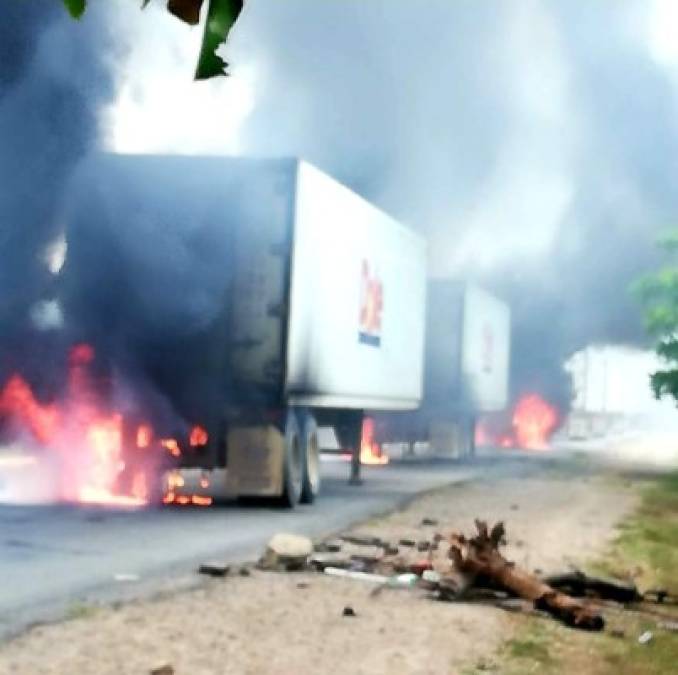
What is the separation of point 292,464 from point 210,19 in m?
15.4

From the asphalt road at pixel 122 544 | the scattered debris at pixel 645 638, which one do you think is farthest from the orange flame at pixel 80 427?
the scattered debris at pixel 645 638

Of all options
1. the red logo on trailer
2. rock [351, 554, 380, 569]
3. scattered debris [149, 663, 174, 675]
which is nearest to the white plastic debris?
rock [351, 554, 380, 569]

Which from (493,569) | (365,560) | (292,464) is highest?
(292,464)

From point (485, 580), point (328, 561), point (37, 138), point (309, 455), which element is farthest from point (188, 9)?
point (37, 138)

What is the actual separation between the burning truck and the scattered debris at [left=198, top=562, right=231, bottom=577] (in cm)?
570

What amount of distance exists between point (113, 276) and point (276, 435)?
2706 mm

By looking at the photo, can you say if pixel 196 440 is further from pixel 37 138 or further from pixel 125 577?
pixel 125 577

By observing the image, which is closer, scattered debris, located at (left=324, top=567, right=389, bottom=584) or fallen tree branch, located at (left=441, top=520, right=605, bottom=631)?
fallen tree branch, located at (left=441, top=520, right=605, bottom=631)

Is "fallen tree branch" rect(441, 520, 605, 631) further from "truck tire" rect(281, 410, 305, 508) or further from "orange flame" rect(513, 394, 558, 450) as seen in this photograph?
"orange flame" rect(513, 394, 558, 450)

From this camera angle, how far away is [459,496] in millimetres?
20141

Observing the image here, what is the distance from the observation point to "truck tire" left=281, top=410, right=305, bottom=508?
1622cm

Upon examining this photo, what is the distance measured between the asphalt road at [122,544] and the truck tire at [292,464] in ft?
0.70

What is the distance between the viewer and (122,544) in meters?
12.1

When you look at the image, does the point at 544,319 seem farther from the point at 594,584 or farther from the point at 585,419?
the point at 594,584
